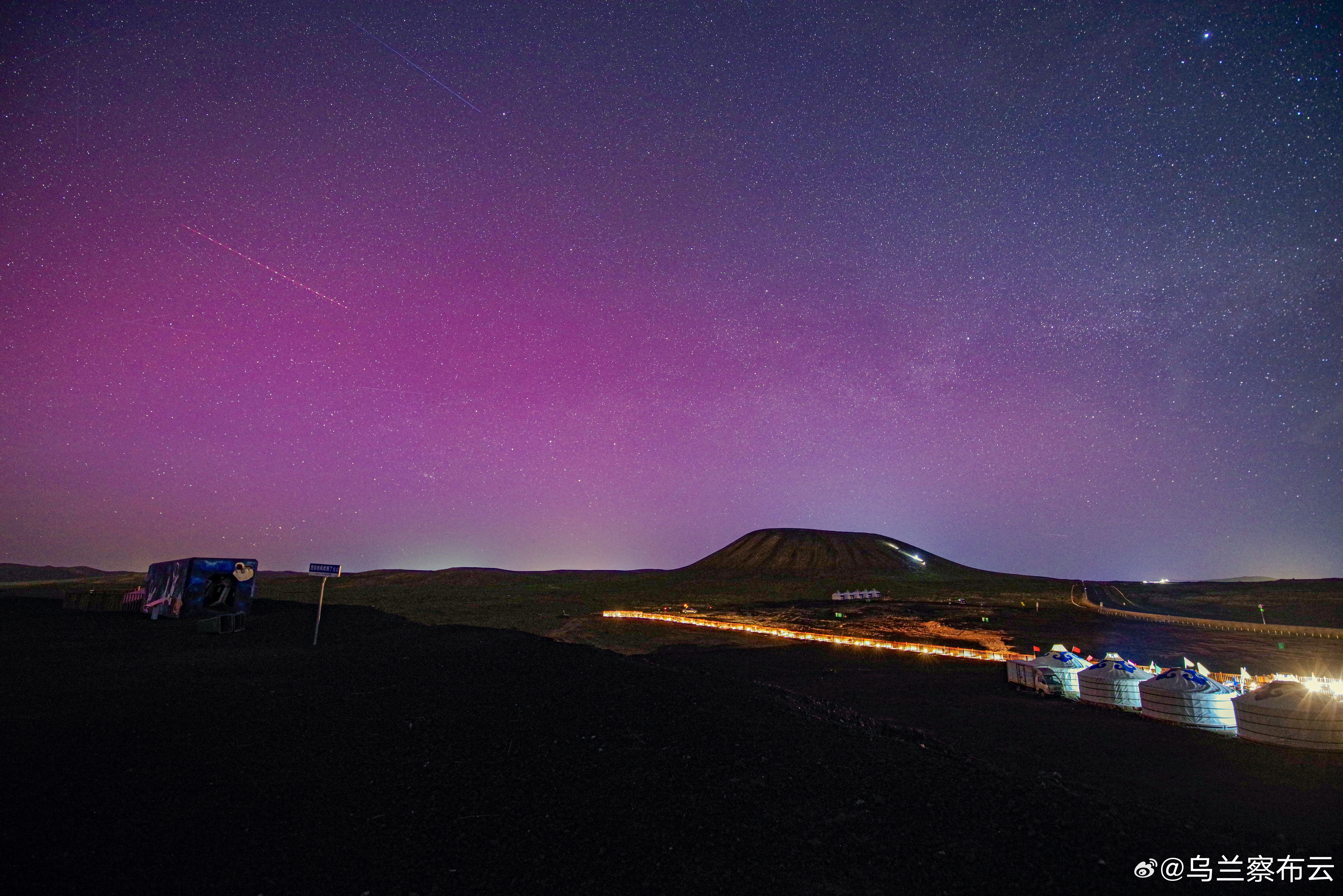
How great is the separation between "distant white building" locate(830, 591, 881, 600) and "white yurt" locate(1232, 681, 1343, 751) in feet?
153

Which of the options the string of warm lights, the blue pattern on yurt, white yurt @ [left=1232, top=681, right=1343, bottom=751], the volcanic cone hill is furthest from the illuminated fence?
the volcanic cone hill

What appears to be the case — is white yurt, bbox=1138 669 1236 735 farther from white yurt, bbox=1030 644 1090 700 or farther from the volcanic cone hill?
the volcanic cone hill

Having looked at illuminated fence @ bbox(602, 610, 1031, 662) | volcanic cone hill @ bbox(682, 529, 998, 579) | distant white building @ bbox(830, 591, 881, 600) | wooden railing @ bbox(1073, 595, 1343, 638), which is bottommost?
illuminated fence @ bbox(602, 610, 1031, 662)

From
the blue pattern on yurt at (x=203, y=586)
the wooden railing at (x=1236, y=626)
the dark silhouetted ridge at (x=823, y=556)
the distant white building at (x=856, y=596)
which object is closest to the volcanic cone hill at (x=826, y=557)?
the dark silhouetted ridge at (x=823, y=556)

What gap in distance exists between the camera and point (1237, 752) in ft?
39.7

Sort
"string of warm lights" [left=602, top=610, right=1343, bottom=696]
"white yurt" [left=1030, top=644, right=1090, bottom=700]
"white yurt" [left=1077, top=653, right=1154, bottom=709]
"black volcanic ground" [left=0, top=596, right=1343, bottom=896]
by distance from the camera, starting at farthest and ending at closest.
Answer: "white yurt" [left=1030, top=644, right=1090, bottom=700]
"white yurt" [left=1077, top=653, right=1154, bottom=709]
"string of warm lights" [left=602, top=610, right=1343, bottom=696]
"black volcanic ground" [left=0, top=596, right=1343, bottom=896]

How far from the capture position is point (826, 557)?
149 meters

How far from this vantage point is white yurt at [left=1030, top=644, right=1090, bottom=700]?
17.3 meters

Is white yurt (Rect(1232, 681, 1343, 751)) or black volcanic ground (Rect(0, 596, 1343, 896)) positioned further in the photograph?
white yurt (Rect(1232, 681, 1343, 751))

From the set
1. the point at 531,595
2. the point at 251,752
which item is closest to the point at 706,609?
the point at 531,595

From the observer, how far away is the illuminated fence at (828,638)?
27.5m

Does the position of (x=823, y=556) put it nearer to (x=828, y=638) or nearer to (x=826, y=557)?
(x=826, y=557)

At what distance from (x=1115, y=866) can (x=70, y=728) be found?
48.1ft

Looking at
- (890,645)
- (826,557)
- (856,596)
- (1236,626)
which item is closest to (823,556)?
(826,557)
